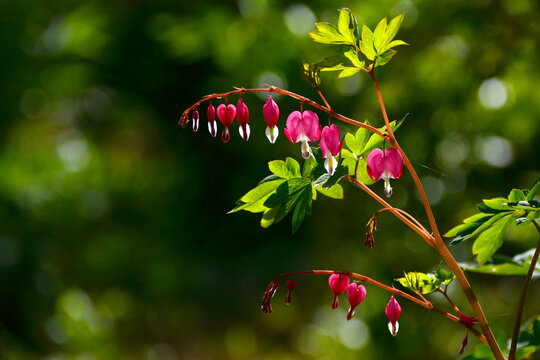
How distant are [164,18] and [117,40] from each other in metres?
Result: 0.57

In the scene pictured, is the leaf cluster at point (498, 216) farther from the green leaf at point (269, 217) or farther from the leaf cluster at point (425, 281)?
the green leaf at point (269, 217)

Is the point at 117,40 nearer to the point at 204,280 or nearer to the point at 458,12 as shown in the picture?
the point at 204,280

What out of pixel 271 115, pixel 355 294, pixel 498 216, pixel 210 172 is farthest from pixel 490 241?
pixel 210 172

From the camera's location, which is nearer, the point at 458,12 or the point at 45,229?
the point at 458,12

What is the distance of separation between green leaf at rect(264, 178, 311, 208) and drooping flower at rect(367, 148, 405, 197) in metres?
0.06

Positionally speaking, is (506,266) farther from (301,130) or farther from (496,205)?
(301,130)

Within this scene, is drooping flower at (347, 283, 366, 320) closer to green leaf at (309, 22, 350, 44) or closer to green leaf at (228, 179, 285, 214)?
green leaf at (228, 179, 285, 214)

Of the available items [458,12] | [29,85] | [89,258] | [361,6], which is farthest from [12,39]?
[458,12]

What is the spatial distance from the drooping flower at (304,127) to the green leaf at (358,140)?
0.03 m

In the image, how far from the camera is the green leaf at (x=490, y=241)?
499mm

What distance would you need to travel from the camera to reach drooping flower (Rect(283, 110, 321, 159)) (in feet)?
1.68

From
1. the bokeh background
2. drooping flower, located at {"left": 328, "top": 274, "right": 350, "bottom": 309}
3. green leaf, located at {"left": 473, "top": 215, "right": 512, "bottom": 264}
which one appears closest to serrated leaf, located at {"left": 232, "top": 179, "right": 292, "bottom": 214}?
drooping flower, located at {"left": 328, "top": 274, "right": 350, "bottom": 309}

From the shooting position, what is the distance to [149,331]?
131 inches

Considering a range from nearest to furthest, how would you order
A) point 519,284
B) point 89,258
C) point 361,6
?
1. point 361,6
2. point 519,284
3. point 89,258
